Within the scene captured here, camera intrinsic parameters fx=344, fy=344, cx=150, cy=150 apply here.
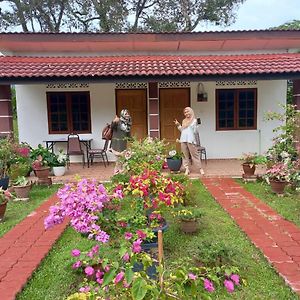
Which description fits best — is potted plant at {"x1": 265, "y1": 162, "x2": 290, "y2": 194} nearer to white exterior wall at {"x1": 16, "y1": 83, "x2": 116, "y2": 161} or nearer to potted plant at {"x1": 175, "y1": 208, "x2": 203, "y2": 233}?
potted plant at {"x1": 175, "y1": 208, "x2": 203, "y2": 233}

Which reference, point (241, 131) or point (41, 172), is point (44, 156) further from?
point (241, 131)

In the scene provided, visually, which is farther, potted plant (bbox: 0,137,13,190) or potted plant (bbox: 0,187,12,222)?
potted plant (bbox: 0,137,13,190)

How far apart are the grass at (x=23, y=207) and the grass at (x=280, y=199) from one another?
422cm

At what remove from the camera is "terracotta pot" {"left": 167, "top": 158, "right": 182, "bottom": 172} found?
28.2 feet

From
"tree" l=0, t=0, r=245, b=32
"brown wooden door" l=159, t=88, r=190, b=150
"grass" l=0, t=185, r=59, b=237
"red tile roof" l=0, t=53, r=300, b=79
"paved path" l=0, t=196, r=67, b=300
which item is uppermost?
"tree" l=0, t=0, r=245, b=32

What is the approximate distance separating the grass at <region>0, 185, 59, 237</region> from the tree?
54.7 feet

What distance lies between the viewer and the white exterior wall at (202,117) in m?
10.6

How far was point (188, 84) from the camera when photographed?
1080cm

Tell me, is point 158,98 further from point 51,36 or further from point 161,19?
point 161,19

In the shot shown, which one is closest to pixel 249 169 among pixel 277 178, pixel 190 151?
pixel 277 178

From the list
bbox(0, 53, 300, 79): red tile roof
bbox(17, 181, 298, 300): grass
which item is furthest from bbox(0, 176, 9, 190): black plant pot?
bbox(0, 53, 300, 79): red tile roof

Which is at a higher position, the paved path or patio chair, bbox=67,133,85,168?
patio chair, bbox=67,133,85,168

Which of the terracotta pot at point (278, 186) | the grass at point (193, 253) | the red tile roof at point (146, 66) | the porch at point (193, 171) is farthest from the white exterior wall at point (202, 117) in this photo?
the grass at point (193, 253)

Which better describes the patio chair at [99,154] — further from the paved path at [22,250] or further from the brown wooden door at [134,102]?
the paved path at [22,250]
